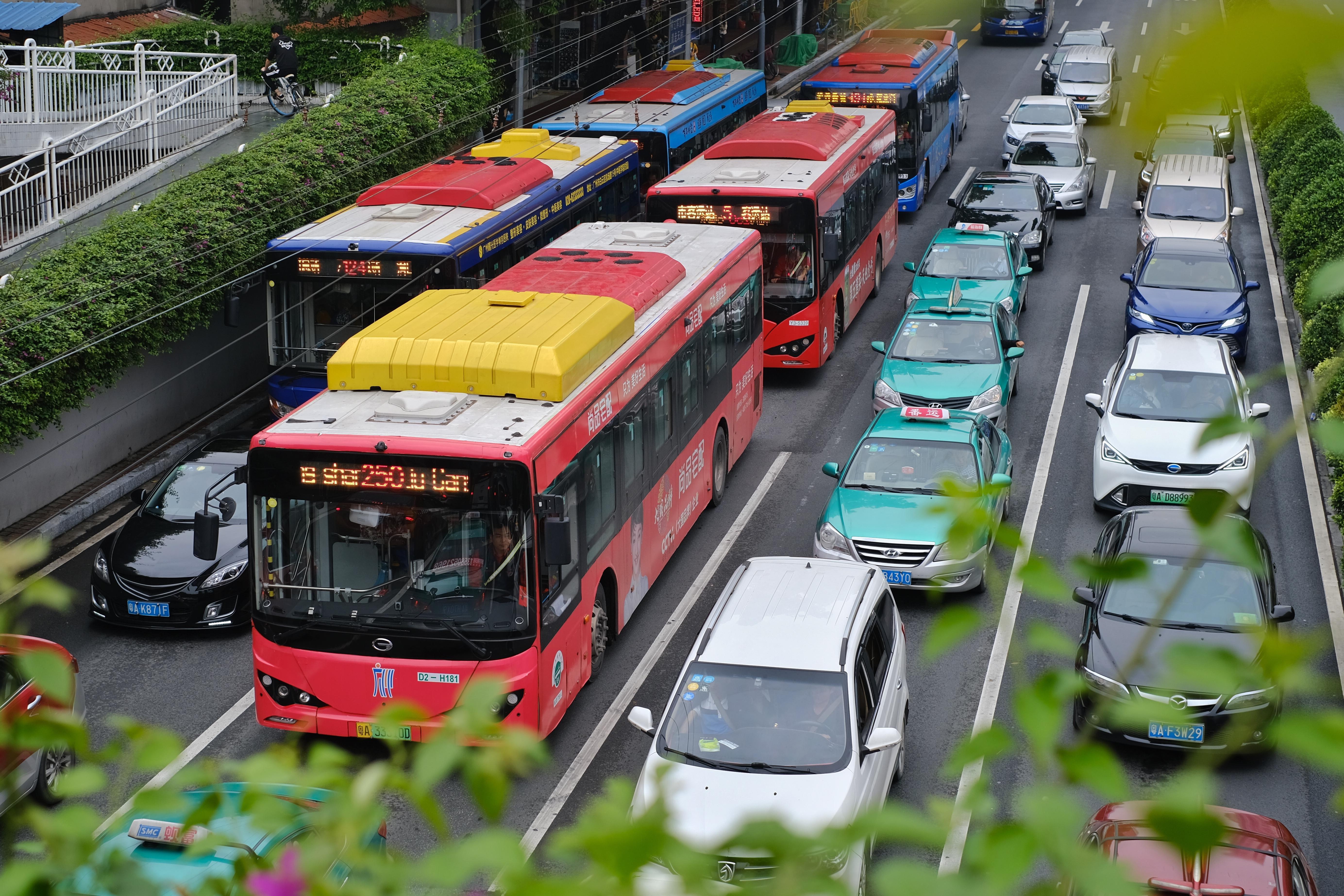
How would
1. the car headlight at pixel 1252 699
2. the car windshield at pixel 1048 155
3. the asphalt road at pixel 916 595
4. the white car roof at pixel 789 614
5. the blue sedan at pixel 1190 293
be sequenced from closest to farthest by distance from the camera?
1. the car headlight at pixel 1252 699
2. the asphalt road at pixel 916 595
3. the white car roof at pixel 789 614
4. the blue sedan at pixel 1190 293
5. the car windshield at pixel 1048 155

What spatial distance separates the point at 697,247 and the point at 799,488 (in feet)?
10.8

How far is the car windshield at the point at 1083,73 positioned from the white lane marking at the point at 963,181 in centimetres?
666

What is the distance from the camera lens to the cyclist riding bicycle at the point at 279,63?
2669 centimetres

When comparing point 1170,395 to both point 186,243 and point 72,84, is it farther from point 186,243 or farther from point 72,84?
point 72,84

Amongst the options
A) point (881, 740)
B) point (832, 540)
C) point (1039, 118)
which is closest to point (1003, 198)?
point (1039, 118)

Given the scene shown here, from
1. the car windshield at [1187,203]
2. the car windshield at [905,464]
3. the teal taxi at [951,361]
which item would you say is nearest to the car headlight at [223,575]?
the car windshield at [905,464]

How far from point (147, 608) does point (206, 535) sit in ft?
10.6

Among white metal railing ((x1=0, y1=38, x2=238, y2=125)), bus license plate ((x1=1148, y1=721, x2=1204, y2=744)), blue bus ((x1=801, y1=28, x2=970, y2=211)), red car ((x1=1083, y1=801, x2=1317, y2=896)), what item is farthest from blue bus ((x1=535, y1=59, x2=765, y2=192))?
bus license plate ((x1=1148, y1=721, x2=1204, y2=744))

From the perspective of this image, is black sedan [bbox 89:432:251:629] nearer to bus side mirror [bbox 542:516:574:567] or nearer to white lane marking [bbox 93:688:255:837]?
white lane marking [bbox 93:688:255:837]

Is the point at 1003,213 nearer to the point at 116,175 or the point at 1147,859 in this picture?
the point at 116,175

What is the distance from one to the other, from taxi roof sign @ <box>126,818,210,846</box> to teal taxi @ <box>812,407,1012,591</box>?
32.5 feet

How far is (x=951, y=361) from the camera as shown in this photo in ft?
63.1

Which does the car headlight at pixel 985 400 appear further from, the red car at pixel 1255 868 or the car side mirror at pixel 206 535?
the car side mirror at pixel 206 535

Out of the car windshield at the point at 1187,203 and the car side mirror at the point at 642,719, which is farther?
the car windshield at the point at 1187,203
